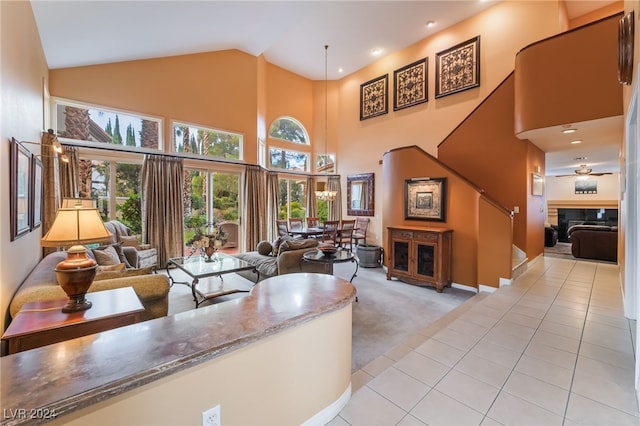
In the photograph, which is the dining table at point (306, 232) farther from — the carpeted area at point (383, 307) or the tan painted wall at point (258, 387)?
the tan painted wall at point (258, 387)

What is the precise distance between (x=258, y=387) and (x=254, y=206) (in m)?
Result: 6.38

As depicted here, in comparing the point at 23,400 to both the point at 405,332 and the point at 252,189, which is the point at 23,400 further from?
the point at 252,189

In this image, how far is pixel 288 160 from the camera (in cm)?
904

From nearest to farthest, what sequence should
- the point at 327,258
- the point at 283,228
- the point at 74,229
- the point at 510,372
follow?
the point at 74,229 → the point at 510,372 → the point at 327,258 → the point at 283,228

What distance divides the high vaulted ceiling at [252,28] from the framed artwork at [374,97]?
688 mm

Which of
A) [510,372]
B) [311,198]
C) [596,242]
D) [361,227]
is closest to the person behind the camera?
[510,372]

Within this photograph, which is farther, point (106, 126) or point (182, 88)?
point (182, 88)

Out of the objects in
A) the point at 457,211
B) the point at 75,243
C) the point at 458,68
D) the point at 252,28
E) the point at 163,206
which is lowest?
the point at 75,243

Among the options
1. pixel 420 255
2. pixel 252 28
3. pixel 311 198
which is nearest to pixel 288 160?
pixel 311 198

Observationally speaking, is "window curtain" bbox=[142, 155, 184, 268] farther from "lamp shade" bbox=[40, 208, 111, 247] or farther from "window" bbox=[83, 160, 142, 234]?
"lamp shade" bbox=[40, 208, 111, 247]

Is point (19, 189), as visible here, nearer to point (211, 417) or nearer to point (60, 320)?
point (60, 320)

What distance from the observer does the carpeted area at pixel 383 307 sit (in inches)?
119

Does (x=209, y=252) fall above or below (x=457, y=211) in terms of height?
below

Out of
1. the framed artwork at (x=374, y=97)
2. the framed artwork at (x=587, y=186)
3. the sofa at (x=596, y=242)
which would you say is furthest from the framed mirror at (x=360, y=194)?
the framed artwork at (x=587, y=186)
